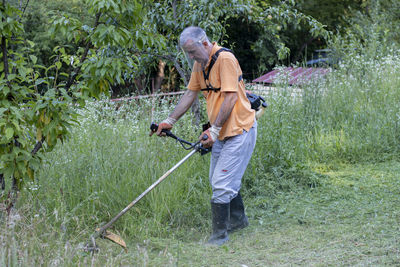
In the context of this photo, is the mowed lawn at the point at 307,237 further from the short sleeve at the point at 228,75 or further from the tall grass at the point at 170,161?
the short sleeve at the point at 228,75

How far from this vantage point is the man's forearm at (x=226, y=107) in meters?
4.16

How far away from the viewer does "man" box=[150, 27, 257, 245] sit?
4.15m

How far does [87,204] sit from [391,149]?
4692 millimetres

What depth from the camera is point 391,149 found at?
7.41 meters

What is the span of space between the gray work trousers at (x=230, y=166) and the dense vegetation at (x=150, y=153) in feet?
1.55

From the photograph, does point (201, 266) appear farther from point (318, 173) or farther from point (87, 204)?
point (318, 173)

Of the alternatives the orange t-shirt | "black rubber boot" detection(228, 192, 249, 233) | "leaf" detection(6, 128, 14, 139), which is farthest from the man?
"leaf" detection(6, 128, 14, 139)

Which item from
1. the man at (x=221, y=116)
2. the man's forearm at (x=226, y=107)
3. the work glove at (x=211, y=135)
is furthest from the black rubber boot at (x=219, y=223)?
the man's forearm at (x=226, y=107)

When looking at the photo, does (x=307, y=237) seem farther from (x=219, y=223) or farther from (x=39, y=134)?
(x=39, y=134)

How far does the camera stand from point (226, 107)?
416cm

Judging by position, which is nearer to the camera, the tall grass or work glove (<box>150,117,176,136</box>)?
the tall grass

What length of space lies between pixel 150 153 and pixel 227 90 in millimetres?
1748

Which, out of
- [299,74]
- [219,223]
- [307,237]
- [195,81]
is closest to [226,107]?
[195,81]

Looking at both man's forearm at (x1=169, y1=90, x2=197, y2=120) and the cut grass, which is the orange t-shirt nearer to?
man's forearm at (x1=169, y1=90, x2=197, y2=120)
